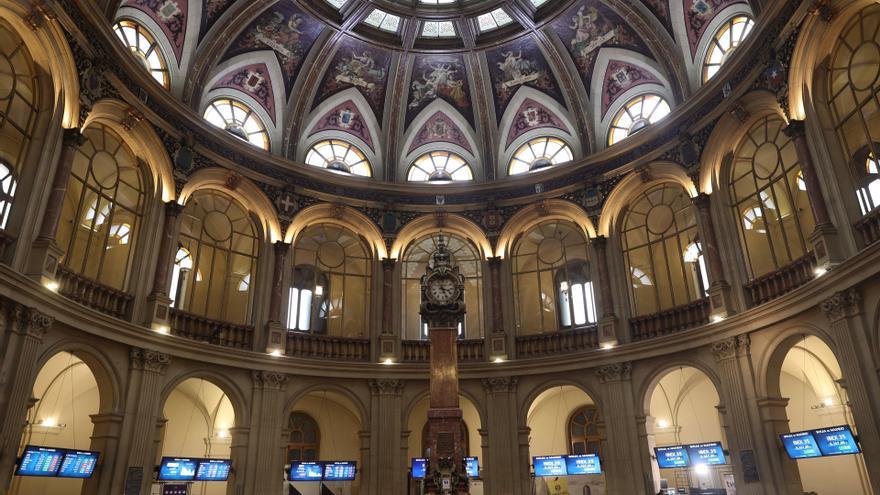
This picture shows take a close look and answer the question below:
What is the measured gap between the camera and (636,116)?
71.3 ft

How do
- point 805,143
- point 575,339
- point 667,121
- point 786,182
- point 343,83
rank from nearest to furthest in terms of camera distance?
point 805,143 < point 786,182 < point 667,121 < point 575,339 < point 343,83

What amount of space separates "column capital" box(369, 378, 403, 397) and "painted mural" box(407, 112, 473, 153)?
30.6ft

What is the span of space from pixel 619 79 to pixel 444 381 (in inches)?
554

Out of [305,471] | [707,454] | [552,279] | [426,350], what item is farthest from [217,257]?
[707,454]

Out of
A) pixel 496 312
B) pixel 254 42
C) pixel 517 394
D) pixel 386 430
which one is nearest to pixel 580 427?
pixel 517 394

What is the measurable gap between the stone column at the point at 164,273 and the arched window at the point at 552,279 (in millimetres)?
11577

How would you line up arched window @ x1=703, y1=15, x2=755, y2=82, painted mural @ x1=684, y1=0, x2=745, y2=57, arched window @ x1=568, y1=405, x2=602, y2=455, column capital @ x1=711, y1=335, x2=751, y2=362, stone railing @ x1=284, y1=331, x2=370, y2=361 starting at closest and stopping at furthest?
column capital @ x1=711, y1=335, x2=751, y2=362 < arched window @ x1=703, y1=15, x2=755, y2=82 < painted mural @ x1=684, y1=0, x2=745, y2=57 < stone railing @ x1=284, y1=331, x2=370, y2=361 < arched window @ x1=568, y1=405, x2=602, y2=455

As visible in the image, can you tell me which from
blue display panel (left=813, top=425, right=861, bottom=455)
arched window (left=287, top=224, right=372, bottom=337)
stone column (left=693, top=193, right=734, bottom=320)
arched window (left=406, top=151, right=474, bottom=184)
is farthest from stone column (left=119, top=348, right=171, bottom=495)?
blue display panel (left=813, top=425, right=861, bottom=455)

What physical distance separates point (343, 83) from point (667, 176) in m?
12.4

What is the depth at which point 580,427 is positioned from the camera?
2366 cm

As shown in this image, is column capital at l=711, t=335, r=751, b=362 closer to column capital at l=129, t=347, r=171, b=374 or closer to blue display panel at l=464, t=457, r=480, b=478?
blue display panel at l=464, t=457, r=480, b=478

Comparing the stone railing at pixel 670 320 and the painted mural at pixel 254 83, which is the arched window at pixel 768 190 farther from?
the painted mural at pixel 254 83

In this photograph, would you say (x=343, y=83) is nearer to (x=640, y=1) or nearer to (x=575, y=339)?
(x=640, y=1)

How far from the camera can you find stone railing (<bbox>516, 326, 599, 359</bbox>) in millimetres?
20531
